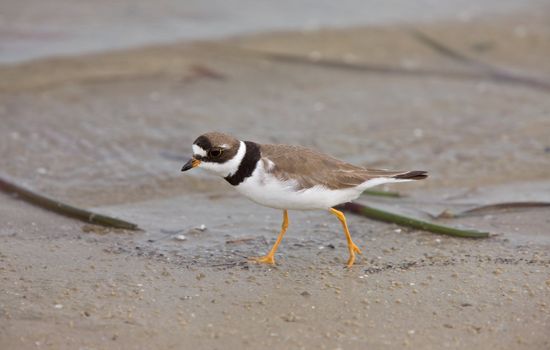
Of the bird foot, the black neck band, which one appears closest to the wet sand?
the bird foot

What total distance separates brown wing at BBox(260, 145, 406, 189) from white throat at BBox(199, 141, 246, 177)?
0.15 m

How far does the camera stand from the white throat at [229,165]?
206 inches

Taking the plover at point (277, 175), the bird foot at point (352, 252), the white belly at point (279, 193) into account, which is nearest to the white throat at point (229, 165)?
the plover at point (277, 175)

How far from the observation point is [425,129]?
8.26 m

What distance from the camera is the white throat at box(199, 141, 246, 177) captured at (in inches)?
206

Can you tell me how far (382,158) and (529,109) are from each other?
216 centimetres

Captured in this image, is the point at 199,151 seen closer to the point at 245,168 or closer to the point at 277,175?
the point at 245,168

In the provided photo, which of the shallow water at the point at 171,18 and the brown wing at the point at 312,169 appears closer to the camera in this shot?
the brown wing at the point at 312,169

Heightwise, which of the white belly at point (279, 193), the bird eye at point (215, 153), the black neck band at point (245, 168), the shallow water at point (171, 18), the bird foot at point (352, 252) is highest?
the shallow water at point (171, 18)

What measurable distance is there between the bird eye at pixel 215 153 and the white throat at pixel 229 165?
0.18 feet

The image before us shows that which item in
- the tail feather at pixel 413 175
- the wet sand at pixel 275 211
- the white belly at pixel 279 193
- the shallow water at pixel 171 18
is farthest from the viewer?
the shallow water at pixel 171 18

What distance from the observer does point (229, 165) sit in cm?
523

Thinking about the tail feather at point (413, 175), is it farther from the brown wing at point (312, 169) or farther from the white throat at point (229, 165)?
the white throat at point (229, 165)

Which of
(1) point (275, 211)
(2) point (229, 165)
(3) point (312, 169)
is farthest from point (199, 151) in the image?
(1) point (275, 211)
